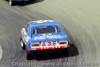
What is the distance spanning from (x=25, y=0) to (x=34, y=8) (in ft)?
4.62

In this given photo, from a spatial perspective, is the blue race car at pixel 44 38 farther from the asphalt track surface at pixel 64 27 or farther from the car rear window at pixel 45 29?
the asphalt track surface at pixel 64 27

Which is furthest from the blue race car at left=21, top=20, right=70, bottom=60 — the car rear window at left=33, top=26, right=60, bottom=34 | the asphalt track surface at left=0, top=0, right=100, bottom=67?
→ the asphalt track surface at left=0, top=0, right=100, bottom=67

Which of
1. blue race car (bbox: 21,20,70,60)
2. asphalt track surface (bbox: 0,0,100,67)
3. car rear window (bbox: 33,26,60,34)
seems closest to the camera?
blue race car (bbox: 21,20,70,60)

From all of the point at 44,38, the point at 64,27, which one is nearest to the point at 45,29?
the point at 44,38

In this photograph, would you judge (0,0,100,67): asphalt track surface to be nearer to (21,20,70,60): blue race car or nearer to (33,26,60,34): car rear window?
(21,20,70,60): blue race car

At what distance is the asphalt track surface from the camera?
35.1 feet

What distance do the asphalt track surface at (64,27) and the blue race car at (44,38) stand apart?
1.83 ft

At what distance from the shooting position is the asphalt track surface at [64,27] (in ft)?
35.1

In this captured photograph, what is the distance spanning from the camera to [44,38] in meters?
10.6

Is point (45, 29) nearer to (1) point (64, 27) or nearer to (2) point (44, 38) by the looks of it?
(2) point (44, 38)

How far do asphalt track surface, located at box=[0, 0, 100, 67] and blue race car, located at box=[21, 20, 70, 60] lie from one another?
559mm

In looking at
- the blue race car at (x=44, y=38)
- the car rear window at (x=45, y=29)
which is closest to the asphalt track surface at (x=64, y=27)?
the blue race car at (x=44, y=38)

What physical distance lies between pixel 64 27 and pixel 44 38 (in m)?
5.03

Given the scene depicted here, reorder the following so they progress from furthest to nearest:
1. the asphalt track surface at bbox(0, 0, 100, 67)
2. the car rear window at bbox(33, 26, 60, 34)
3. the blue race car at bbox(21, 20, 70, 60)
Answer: the car rear window at bbox(33, 26, 60, 34), the asphalt track surface at bbox(0, 0, 100, 67), the blue race car at bbox(21, 20, 70, 60)
